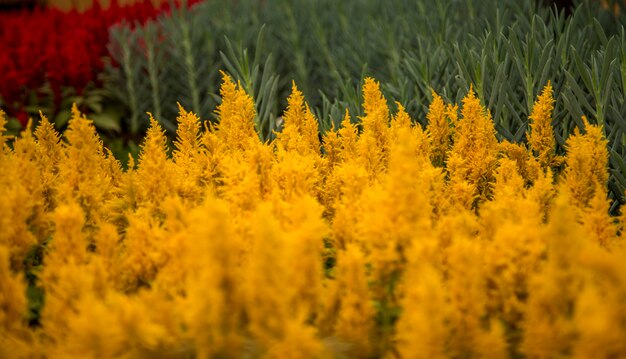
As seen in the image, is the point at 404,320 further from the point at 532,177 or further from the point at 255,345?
the point at 532,177

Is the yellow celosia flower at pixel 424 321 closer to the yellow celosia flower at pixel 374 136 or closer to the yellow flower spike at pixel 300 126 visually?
the yellow celosia flower at pixel 374 136

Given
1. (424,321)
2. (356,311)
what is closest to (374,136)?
(356,311)

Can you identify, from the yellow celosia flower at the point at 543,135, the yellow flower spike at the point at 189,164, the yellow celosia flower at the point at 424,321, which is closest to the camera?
the yellow celosia flower at the point at 424,321

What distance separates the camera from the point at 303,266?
4.82 feet

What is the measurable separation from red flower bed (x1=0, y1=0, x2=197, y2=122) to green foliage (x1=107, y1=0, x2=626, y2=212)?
281 millimetres

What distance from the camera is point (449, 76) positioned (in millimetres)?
3303

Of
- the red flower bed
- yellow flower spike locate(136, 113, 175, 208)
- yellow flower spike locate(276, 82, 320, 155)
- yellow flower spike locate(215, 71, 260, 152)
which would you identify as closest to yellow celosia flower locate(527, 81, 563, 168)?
yellow flower spike locate(276, 82, 320, 155)

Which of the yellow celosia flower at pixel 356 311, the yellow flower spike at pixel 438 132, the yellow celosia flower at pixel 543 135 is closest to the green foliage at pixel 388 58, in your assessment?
the yellow celosia flower at pixel 543 135

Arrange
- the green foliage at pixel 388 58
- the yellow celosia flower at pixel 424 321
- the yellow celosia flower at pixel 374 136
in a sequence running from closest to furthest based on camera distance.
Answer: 1. the yellow celosia flower at pixel 424 321
2. the yellow celosia flower at pixel 374 136
3. the green foliage at pixel 388 58

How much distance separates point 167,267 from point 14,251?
381 millimetres

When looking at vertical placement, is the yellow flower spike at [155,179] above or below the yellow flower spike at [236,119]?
below

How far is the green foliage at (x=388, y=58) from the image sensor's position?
2.77 m

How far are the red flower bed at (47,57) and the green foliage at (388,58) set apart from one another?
281 mm

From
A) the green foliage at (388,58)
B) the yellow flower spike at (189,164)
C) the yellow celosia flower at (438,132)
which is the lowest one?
the yellow flower spike at (189,164)
